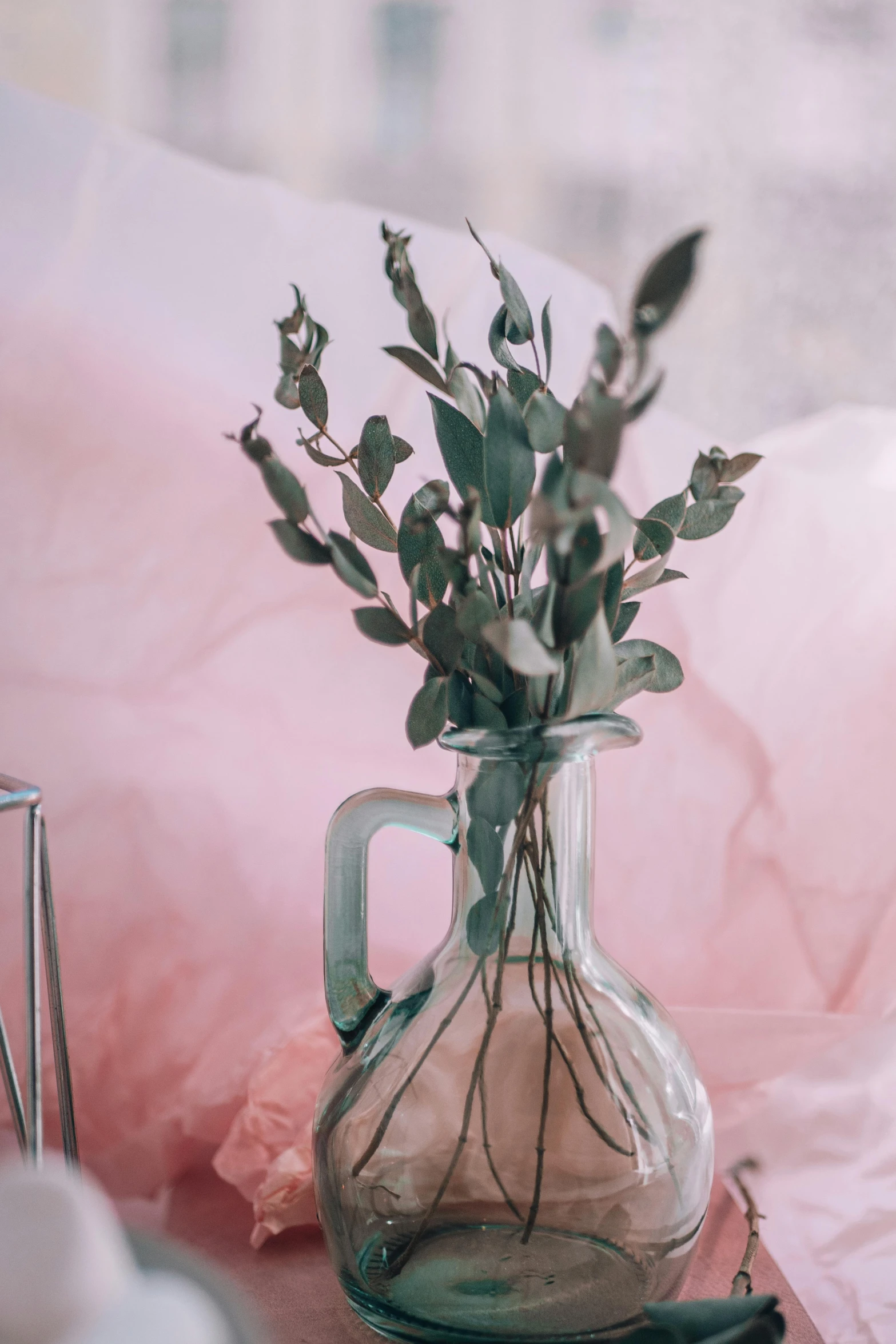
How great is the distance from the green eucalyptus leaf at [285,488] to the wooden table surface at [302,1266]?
0.28 m

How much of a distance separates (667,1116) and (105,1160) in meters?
0.29

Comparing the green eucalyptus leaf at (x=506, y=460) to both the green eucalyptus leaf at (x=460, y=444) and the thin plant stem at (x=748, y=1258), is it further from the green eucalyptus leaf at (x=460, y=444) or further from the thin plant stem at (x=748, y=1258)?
the thin plant stem at (x=748, y=1258)

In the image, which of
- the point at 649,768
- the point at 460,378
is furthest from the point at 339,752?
the point at 460,378

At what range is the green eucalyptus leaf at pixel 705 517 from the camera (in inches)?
15.4

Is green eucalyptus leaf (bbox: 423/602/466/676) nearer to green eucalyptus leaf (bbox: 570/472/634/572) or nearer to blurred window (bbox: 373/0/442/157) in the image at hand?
green eucalyptus leaf (bbox: 570/472/634/572)

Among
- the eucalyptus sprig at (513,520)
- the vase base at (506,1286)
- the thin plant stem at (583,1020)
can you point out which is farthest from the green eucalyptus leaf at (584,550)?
the vase base at (506,1286)

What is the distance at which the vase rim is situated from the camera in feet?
1.13

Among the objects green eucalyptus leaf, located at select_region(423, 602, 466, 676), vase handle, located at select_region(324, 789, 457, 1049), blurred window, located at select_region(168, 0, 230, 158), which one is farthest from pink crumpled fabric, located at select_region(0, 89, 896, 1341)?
green eucalyptus leaf, located at select_region(423, 602, 466, 676)

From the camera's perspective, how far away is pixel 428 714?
1.18 ft

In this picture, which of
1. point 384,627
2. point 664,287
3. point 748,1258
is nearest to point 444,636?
point 384,627

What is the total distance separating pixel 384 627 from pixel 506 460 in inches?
2.4

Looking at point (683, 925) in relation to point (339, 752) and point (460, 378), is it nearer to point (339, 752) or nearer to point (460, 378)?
point (339, 752)

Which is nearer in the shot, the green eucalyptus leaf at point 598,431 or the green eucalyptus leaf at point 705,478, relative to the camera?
the green eucalyptus leaf at point 598,431

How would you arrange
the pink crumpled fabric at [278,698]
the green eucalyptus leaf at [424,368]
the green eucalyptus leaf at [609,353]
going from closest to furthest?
1. the green eucalyptus leaf at [609,353]
2. the green eucalyptus leaf at [424,368]
3. the pink crumpled fabric at [278,698]
